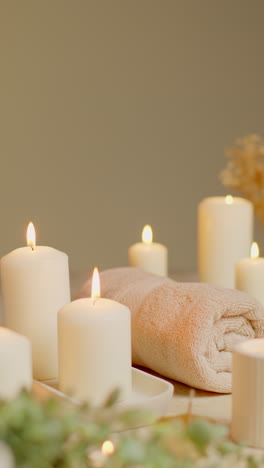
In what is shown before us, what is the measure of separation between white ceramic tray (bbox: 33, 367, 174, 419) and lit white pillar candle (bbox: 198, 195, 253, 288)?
551mm

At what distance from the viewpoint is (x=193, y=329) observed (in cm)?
90

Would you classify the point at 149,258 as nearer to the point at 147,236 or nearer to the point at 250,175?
the point at 147,236

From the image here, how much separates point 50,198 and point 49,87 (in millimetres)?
344

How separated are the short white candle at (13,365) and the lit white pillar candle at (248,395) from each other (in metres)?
0.21

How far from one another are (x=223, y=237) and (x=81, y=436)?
1085 mm

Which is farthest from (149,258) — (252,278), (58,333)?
(58,333)

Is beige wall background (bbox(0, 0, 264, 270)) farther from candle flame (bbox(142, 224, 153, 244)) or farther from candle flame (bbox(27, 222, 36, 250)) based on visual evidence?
candle flame (bbox(27, 222, 36, 250))

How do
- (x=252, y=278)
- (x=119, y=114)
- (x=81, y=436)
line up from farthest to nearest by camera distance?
(x=119, y=114) < (x=252, y=278) < (x=81, y=436)

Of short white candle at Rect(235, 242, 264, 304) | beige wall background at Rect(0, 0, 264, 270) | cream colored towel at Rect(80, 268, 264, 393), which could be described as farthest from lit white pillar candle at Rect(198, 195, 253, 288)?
beige wall background at Rect(0, 0, 264, 270)

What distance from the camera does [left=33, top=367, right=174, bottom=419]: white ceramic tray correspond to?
0.80m

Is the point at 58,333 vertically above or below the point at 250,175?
below

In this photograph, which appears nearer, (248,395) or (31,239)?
(248,395)

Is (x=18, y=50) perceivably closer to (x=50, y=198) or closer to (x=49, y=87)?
(x=49, y=87)

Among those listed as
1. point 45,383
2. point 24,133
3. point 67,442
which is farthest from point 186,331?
point 24,133
